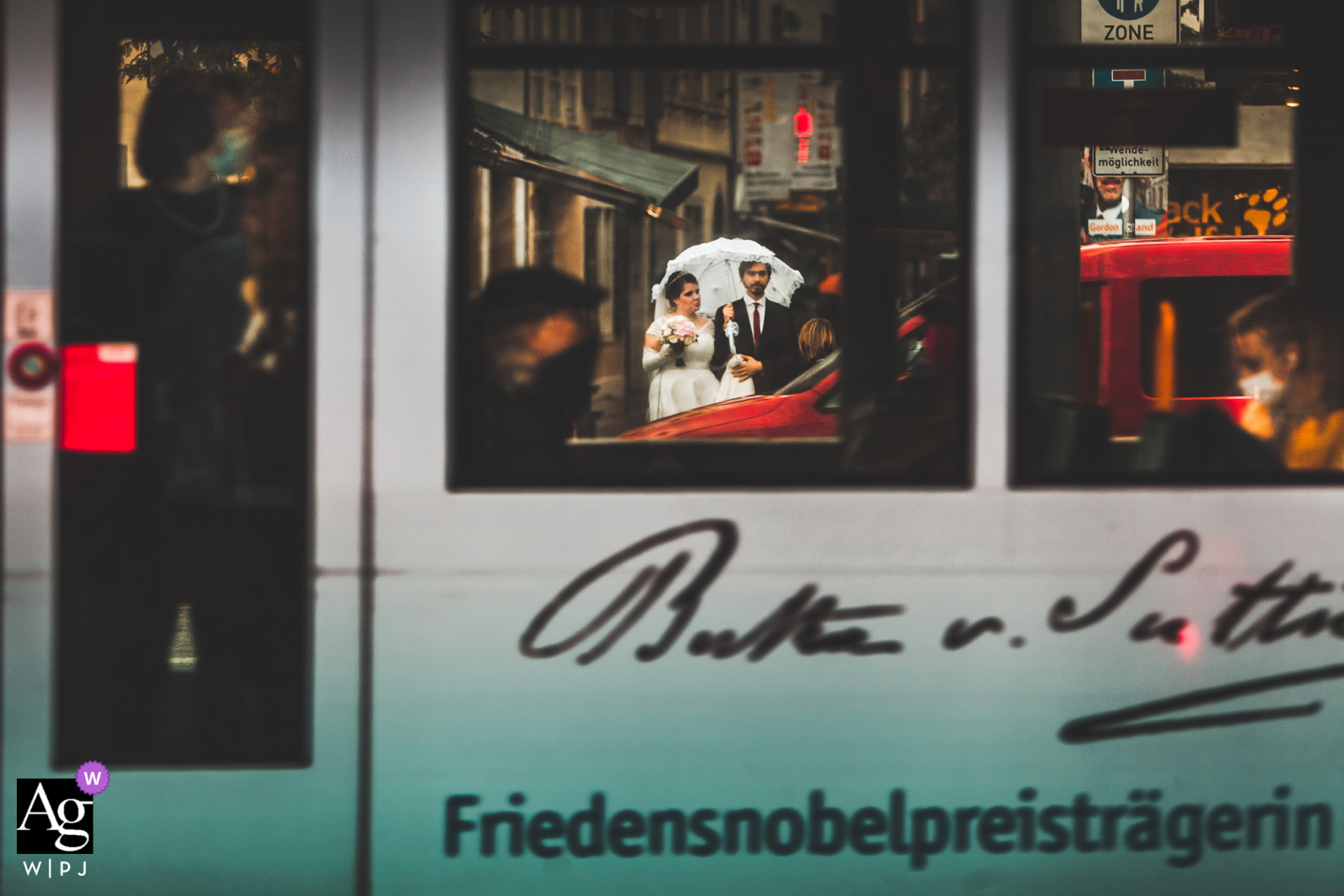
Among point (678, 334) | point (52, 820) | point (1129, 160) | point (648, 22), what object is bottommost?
point (52, 820)

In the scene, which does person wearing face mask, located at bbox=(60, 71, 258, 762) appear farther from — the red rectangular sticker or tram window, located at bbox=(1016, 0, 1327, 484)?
tram window, located at bbox=(1016, 0, 1327, 484)

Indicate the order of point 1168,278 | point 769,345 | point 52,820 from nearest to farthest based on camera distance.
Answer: point 52,820, point 769,345, point 1168,278

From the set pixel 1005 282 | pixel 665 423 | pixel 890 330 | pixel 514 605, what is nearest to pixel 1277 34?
pixel 1005 282

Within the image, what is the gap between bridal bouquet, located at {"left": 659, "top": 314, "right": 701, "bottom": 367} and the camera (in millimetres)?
2910

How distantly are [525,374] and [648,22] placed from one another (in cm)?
86

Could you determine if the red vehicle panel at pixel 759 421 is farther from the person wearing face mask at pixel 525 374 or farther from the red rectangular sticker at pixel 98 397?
the red rectangular sticker at pixel 98 397

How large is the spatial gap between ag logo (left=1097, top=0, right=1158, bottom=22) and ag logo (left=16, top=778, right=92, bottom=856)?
303 cm

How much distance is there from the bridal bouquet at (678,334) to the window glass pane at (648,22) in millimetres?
645

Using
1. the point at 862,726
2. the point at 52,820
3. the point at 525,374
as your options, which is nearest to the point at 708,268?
the point at 525,374

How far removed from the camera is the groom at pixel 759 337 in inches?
114

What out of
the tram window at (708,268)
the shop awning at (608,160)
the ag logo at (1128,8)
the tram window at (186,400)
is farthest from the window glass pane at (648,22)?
the ag logo at (1128,8)

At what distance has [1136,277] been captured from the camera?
120 inches

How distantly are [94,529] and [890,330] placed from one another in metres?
1.91

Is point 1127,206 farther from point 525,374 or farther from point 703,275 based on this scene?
point 525,374
